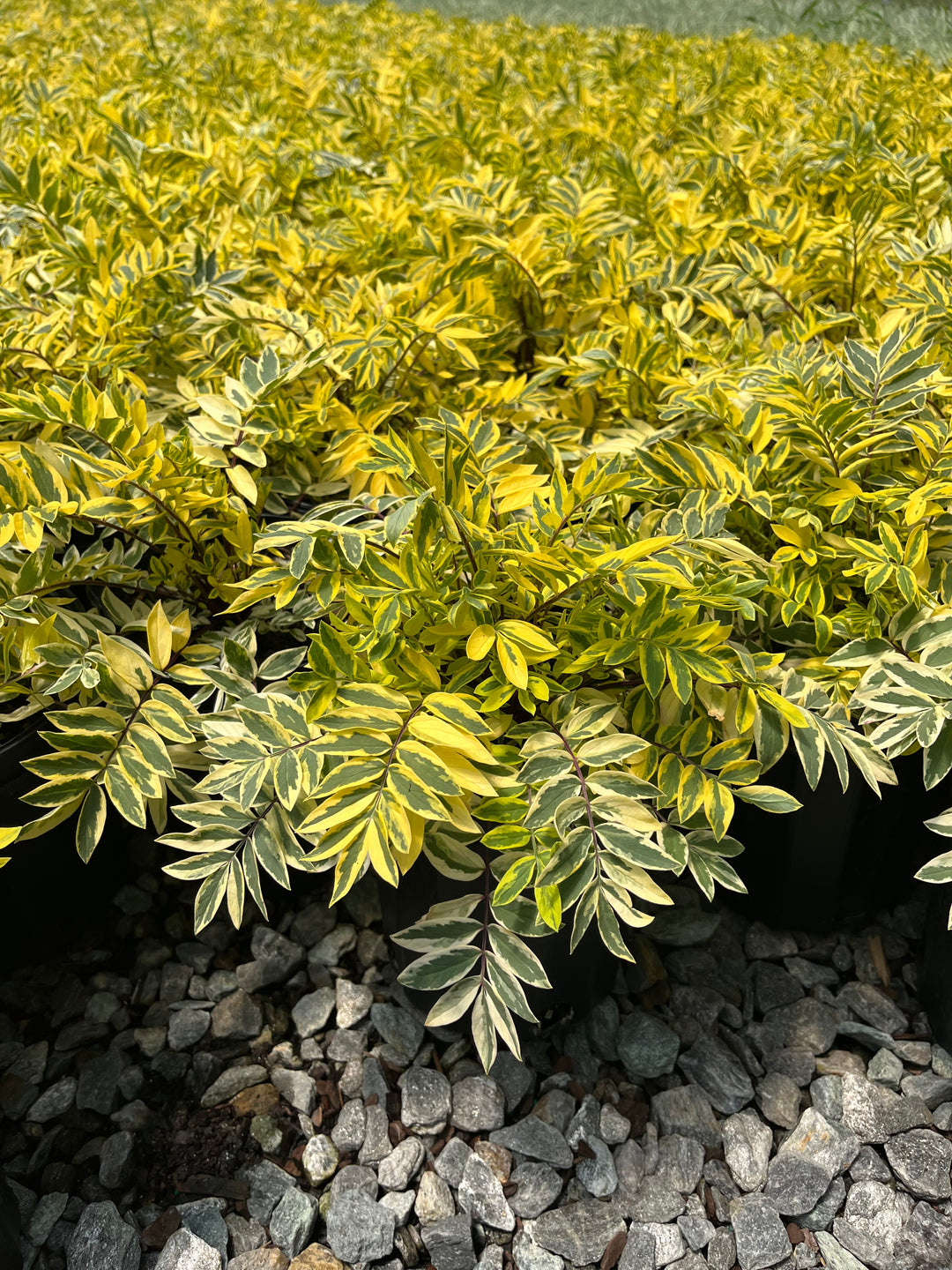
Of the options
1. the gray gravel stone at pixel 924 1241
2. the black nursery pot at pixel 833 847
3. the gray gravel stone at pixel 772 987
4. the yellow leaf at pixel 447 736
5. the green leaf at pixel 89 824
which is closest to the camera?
the yellow leaf at pixel 447 736

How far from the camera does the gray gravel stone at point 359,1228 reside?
126 cm

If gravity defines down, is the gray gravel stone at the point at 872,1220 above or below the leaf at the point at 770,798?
below

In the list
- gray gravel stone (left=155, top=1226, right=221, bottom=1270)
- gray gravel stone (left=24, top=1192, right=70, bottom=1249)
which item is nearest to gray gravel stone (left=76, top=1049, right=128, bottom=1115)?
gray gravel stone (left=24, top=1192, right=70, bottom=1249)

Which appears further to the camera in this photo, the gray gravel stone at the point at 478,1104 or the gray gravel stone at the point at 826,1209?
the gray gravel stone at the point at 478,1104

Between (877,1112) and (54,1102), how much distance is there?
1.21 meters

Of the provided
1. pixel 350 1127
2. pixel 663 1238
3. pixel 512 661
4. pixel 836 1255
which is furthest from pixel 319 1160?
pixel 512 661

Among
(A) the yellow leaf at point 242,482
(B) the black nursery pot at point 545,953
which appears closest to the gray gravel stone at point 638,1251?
(B) the black nursery pot at point 545,953

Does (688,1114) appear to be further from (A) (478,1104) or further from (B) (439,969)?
(B) (439,969)

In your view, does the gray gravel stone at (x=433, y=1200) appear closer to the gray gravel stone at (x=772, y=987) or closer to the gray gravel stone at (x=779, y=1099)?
the gray gravel stone at (x=779, y=1099)

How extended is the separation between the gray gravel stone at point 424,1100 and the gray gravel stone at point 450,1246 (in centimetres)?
14

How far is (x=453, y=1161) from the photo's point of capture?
4.43 feet

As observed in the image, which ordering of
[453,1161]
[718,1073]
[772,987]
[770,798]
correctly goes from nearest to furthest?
[770,798], [453,1161], [718,1073], [772,987]

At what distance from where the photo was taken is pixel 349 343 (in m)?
1.53

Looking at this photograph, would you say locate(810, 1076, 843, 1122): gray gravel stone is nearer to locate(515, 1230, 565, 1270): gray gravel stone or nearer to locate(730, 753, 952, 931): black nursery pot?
locate(730, 753, 952, 931): black nursery pot
